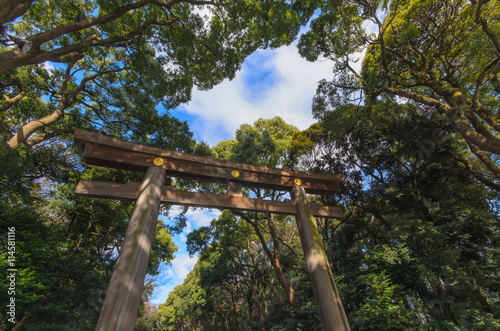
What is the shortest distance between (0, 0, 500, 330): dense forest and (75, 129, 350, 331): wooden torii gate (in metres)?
2.64

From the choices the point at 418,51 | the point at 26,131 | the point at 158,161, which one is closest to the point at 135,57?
the point at 26,131

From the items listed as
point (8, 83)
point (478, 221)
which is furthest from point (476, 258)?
point (8, 83)

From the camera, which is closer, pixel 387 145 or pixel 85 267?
pixel 85 267

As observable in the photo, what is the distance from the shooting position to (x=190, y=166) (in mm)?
3838

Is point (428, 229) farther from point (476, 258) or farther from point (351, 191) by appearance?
point (351, 191)

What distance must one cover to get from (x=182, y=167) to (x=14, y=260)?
193 inches

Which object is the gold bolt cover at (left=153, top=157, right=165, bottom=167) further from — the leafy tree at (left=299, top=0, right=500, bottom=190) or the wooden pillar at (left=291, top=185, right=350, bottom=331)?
the leafy tree at (left=299, top=0, right=500, bottom=190)

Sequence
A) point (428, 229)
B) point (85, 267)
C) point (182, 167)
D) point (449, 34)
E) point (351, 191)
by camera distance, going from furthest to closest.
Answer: point (351, 191), point (85, 267), point (449, 34), point (428, 229), point (182, 167)

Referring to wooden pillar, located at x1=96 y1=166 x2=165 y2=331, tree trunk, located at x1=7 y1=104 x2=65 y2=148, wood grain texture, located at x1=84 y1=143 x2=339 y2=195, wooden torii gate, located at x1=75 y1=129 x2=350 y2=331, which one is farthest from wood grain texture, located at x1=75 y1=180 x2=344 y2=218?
tree trunk, located at x1=7 y1=104 x2=65 y2=148

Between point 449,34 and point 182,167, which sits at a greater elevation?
point 449,34

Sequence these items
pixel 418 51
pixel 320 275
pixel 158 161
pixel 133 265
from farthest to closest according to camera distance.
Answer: pixel 418 51, pixel 158 161, pixel 320 275, pixel 133 265

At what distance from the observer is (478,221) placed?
18.7ft

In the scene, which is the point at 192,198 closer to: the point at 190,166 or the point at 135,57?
the point at 190,166

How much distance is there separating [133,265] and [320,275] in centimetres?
263
